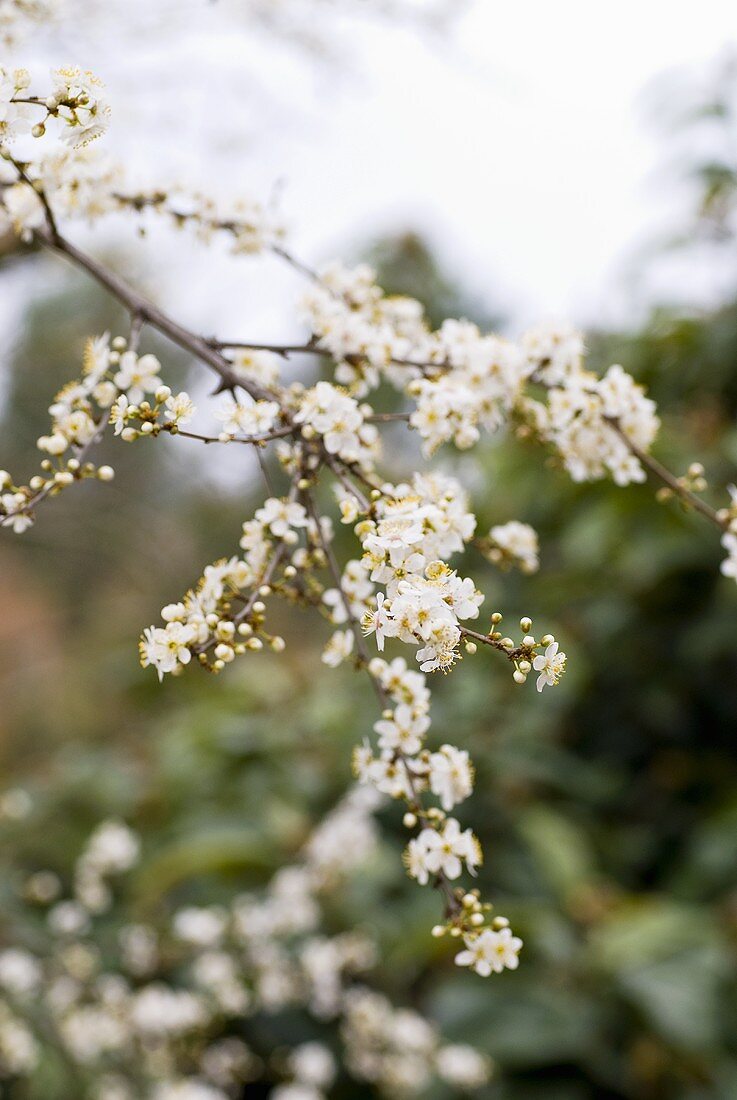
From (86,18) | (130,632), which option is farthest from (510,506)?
(130,632)

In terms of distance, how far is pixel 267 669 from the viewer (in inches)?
143

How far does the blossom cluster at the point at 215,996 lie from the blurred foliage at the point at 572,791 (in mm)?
102

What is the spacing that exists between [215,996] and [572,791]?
1.05 meters

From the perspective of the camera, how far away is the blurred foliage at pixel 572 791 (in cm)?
200

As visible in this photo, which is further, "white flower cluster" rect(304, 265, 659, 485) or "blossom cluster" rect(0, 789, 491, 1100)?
"blossom cluster" rect(0, 789, 491, 1100)

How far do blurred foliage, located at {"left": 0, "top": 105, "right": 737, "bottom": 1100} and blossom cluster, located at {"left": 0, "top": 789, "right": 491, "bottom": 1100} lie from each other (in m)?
0.10

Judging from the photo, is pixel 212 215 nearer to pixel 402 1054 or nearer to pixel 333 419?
pixel 333 419

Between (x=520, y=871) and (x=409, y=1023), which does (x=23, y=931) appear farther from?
(x=520, y=871)

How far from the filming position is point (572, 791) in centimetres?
257

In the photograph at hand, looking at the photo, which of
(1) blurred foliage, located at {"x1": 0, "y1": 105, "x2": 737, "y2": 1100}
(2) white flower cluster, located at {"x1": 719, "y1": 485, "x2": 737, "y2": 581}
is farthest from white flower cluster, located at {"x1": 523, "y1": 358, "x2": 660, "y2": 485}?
(1) blurred foliage, located at {"x1": 0, "y1": 105, "x2": 737, "y2": 1100}

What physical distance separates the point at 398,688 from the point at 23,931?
5.33 feet

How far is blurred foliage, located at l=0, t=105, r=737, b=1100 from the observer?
200 centimetres

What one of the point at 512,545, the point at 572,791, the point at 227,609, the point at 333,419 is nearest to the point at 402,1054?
the point at 572,791

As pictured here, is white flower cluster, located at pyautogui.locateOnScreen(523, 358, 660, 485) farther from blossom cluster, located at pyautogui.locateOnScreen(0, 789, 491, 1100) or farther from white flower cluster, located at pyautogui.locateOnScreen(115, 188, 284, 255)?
blossom cluster, located at pyautogui.locateOnScreen(0, 789, 491, 1100)
